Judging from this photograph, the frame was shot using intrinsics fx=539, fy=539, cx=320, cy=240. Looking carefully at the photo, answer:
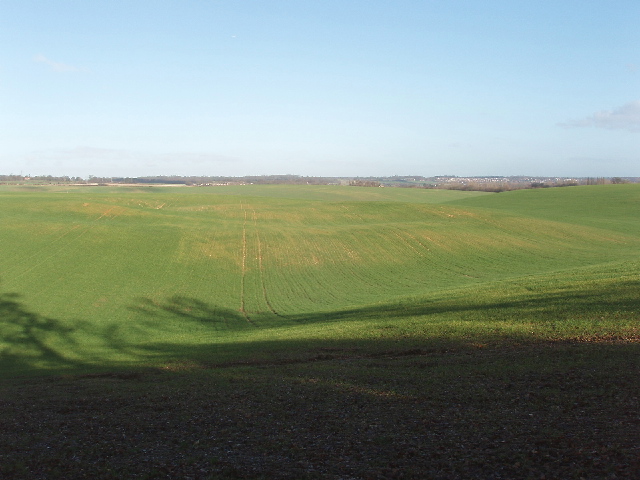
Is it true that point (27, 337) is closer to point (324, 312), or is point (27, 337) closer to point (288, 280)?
point (324, 312)

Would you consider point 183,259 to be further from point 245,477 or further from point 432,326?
point 245,477

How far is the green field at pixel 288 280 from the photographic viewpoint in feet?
74.2

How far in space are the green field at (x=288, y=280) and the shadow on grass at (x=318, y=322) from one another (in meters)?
0.12

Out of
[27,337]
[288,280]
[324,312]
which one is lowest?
[27,337]

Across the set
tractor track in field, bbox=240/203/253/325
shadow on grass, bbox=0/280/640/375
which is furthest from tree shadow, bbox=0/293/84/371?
tractor track in field, bbox=240/203/253/325

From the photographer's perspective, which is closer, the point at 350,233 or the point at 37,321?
the point at 37,321

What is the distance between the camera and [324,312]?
3281 cm

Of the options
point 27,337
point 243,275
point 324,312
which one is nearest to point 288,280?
point 243,275

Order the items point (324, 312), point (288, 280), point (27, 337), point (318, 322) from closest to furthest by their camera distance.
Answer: point (27, 337)
point (318, 322)
point (324, 312)
point (288, 280)

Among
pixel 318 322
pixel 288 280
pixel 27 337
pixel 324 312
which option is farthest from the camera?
pixel 288 280

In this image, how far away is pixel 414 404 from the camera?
12.4m

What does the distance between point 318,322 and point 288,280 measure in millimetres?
15172

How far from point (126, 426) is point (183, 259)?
36.0 m

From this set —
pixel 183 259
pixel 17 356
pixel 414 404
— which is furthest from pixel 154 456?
pixel 183 259
